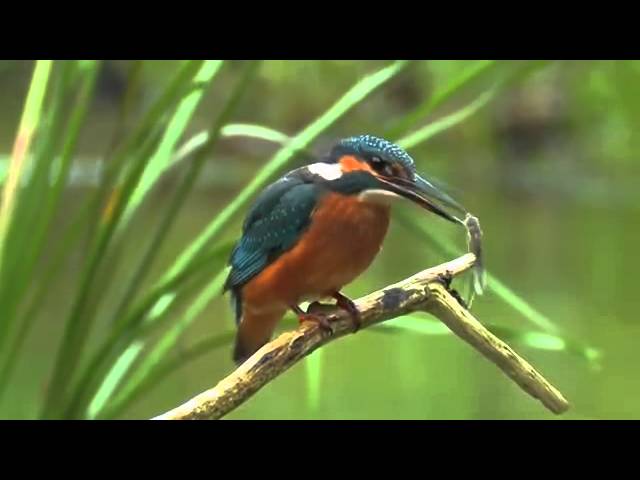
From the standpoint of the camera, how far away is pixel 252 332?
44cm

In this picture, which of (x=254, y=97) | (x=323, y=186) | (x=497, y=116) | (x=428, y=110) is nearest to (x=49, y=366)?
(x=254, y=97)

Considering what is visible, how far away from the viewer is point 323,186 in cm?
40

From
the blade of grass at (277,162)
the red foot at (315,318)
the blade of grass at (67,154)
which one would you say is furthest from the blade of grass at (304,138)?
the red foot at (315,318)

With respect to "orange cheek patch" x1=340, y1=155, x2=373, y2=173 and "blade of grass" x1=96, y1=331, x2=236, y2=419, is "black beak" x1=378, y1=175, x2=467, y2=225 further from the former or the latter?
"blade of grass" x1=96, y1=331, x2=236, y2=419

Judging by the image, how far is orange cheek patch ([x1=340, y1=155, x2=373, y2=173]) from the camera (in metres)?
0.38

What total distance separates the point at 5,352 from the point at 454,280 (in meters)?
0.58

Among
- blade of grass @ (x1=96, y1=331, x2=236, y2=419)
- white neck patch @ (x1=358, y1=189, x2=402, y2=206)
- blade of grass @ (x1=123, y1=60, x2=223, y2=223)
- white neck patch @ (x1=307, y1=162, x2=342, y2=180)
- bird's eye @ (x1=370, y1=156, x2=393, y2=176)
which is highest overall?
blade of grass @ (x1=123, y1=60, x2=223, y2=223)

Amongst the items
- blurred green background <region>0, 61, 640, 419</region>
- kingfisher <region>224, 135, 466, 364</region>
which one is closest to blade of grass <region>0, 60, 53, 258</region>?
blurred green background <region>0, 61, 640, 419</region>

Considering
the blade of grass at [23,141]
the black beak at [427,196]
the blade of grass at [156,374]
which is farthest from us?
the blade of grass at [156,374]

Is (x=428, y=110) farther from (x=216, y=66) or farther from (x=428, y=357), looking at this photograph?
(x=428, y=357)

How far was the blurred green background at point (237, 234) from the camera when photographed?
783 mm

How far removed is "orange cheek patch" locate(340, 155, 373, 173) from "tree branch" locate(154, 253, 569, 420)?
2.4 inches

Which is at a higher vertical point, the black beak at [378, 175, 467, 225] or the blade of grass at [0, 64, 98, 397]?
the blade of grass at [0, 64, 98, 397]

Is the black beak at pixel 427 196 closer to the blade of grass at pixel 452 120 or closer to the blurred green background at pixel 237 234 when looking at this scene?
the blurred green background at pixel 237 234
